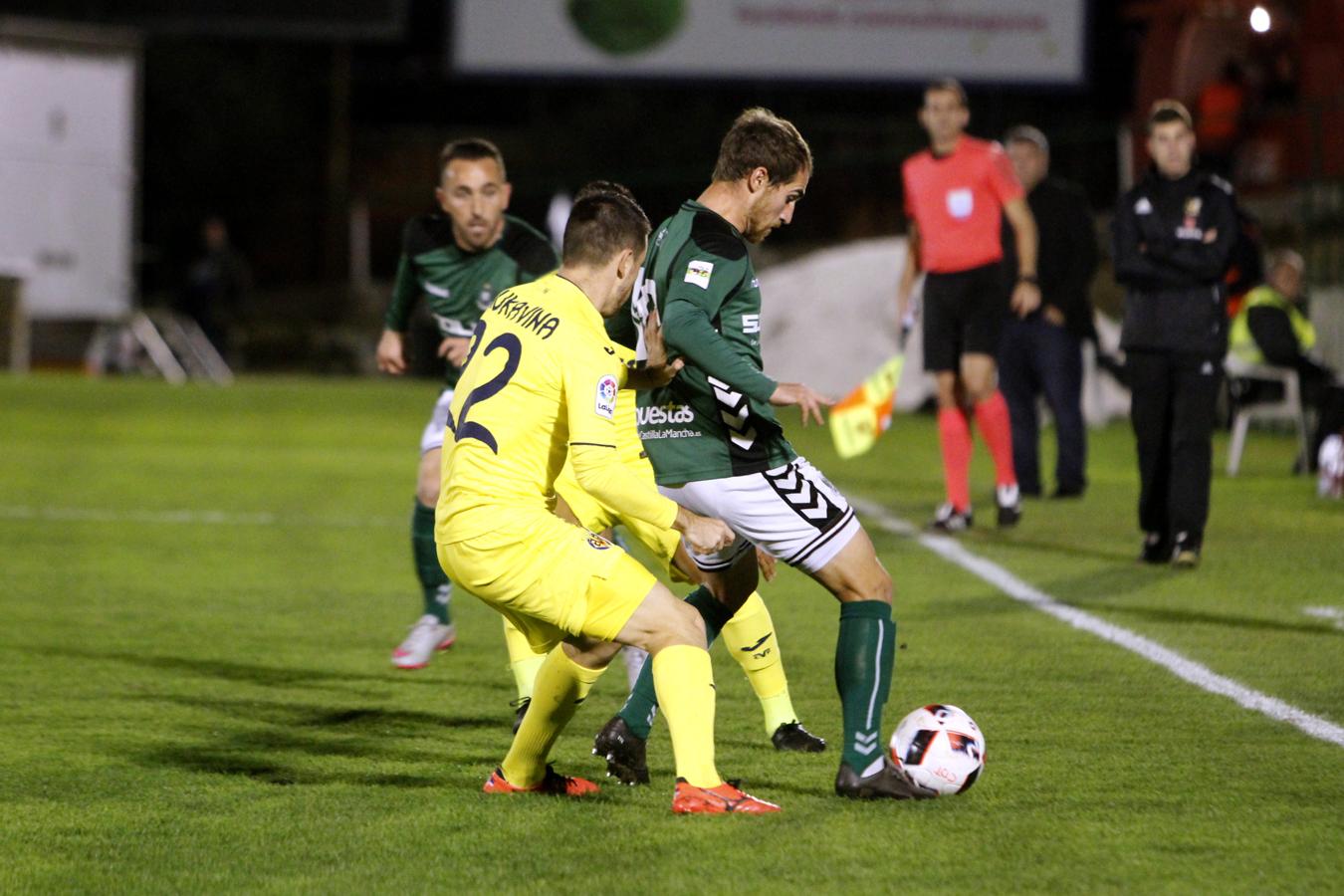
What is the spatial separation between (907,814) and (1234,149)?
2038 cm

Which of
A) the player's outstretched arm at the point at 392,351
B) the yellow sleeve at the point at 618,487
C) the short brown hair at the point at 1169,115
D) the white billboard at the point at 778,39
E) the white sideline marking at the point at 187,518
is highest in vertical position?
the white billboard at the point at 778,39

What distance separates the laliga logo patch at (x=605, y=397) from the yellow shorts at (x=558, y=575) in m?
0.32

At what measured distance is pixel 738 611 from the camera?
5.67 meters

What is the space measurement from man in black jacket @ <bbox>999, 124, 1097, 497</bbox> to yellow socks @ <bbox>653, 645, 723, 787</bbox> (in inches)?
330

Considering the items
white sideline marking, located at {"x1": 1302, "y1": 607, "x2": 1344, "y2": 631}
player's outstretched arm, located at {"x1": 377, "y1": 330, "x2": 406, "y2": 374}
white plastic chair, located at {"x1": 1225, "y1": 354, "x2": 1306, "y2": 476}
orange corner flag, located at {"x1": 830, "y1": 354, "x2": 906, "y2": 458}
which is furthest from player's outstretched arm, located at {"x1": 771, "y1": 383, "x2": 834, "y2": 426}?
white plastic chair, located at {"x1": 1225, "y1": 354, "x2": 1306, "y2": 476}

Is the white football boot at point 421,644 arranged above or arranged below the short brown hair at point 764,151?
below

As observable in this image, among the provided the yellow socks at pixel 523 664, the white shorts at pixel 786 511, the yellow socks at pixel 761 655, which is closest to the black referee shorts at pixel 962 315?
the yellow socks at pixel 523 664

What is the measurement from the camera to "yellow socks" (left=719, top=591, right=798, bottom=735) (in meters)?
5.68

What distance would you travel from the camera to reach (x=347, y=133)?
133 feet

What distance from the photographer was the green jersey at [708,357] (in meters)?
5.09

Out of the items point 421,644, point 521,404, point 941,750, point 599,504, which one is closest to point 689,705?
point 941,750

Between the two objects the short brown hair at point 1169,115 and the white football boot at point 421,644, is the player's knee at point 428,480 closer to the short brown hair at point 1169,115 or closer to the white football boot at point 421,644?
the white football boot at point 421,644

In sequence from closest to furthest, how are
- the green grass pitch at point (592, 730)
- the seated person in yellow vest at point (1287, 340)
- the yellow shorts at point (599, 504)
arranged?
the green grass pitch at point (592, 730) → the yellow shorts at point (599, 504) → the seated person in yellow vest at point (1287, 340)

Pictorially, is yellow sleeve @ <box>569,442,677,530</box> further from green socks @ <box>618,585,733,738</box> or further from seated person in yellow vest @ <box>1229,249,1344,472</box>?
seated person in yellow vest @ <box>1229,249,1344,472</box>
